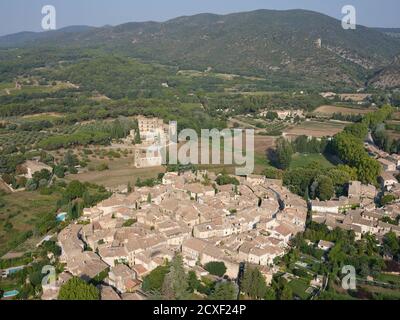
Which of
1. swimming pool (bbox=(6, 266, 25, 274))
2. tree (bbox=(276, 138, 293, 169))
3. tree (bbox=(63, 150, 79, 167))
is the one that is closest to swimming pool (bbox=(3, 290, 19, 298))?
swimming pool (bbox=(6, 266, 25, 274))

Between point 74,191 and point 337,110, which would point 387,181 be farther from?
point 337,110

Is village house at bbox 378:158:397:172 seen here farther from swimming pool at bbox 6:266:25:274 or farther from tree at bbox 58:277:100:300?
swimming pool at bbox 6:266:25:274

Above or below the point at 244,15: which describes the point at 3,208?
below

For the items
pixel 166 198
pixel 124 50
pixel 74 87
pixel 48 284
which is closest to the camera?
pixel 48 284

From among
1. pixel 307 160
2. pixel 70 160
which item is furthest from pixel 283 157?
pixel 70 160

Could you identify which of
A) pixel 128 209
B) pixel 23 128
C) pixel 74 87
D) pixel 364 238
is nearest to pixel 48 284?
pixel 128 209
